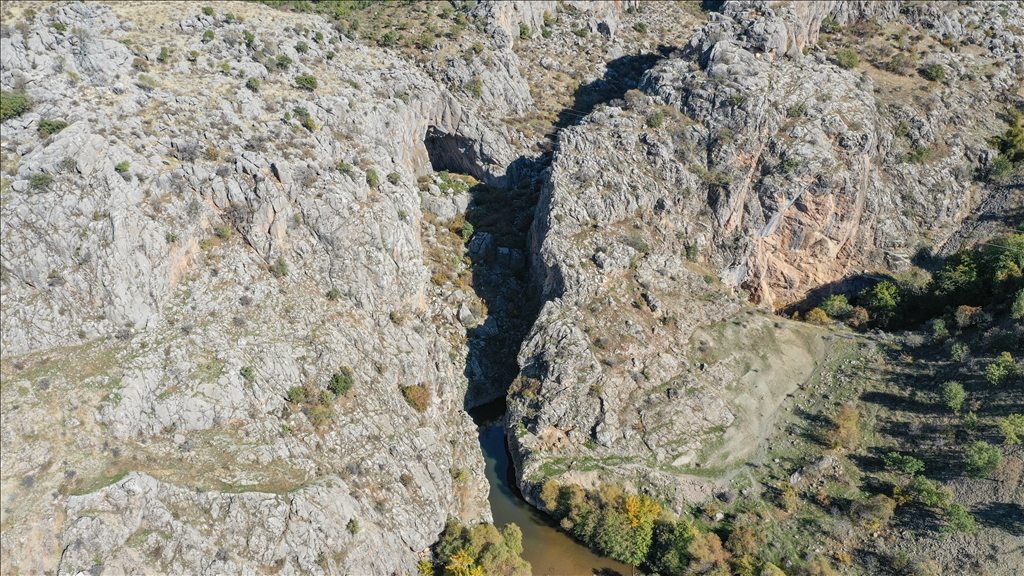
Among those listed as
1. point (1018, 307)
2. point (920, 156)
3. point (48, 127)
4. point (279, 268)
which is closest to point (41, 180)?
point (48, 127)

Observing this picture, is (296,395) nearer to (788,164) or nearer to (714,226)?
(714,226)

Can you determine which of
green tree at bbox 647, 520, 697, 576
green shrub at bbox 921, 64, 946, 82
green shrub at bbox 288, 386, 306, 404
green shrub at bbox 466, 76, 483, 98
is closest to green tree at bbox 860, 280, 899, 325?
green shrub at bbox 921, 64, 946, 82

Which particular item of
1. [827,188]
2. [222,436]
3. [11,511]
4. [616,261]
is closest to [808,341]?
[827,188]

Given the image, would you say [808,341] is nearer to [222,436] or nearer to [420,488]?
[420,488]

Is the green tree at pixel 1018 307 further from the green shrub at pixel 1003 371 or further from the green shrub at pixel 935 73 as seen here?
the green shrub at pixel 935 73

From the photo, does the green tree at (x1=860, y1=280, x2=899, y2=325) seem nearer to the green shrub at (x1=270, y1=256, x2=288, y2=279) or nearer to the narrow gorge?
the narrow gorge
